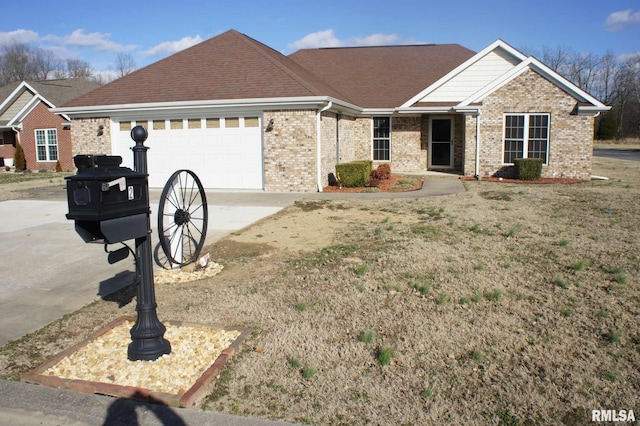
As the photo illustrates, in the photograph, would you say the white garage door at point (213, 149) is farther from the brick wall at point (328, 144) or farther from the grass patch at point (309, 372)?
the grass patch at point (309, 372)

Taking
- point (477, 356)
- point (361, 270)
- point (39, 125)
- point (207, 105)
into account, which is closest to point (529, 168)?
point (207, 105)

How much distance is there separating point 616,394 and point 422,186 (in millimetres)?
14291

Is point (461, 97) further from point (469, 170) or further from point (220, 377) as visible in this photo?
point (220, 377)

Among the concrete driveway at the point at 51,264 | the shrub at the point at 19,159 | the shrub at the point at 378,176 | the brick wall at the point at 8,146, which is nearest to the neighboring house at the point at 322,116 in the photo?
the shrub at the point at 378,176

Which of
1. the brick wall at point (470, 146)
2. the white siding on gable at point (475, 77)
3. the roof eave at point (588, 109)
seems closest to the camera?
the roof eave at point (588, 109)

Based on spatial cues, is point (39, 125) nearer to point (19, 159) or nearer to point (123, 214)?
point (19, 159)

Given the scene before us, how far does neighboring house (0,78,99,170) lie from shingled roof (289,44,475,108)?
13971mm

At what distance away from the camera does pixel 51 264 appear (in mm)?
8000

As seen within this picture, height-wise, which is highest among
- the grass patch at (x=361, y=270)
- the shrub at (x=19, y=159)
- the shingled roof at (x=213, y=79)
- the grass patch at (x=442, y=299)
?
the shingled roof at (x=213, y=79)

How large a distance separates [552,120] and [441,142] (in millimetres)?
5030

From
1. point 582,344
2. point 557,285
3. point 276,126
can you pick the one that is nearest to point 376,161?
point 276,126

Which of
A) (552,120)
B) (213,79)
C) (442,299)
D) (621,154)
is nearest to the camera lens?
(442,299)

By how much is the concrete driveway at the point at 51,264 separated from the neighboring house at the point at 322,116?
Answer: 358cm

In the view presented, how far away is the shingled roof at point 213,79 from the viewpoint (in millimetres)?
17016
